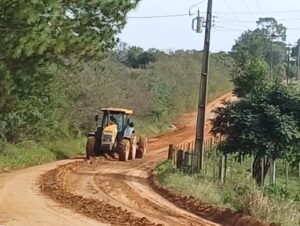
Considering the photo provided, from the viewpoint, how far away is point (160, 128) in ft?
191

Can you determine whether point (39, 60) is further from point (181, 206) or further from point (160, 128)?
point (160, 128)

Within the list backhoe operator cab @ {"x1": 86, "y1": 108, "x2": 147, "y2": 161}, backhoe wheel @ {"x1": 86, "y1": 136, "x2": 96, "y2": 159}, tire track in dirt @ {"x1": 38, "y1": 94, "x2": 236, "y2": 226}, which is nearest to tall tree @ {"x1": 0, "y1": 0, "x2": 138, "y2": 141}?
tire track in dirt @ {"x1": 38, "y1": 94, "x2": 236, "y2": 226}

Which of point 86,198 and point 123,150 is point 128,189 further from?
point 123,150

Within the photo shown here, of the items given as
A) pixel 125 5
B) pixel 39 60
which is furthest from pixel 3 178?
pixel 125 5

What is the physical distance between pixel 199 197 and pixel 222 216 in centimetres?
270

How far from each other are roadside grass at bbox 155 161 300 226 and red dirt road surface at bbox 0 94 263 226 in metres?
0.85

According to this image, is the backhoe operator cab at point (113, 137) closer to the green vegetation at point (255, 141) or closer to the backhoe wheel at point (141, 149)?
the backhoe wheel at point (141, 149)

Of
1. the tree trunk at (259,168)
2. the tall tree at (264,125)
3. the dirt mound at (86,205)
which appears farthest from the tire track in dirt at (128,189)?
the tree trunk at (259,168)

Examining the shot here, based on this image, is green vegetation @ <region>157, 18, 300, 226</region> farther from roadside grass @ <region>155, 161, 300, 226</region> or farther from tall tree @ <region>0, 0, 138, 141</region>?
tall tree @ <region>0, 0, 138, 141</region>

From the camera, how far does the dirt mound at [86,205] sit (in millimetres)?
15672

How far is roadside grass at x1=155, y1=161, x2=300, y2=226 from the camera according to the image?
1639 centimetres

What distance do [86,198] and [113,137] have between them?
1362cm

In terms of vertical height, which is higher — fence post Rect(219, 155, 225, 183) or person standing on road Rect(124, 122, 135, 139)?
person standing on road Rect(124, 122, 135, 139)

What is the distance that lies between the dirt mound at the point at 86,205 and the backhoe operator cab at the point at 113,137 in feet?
26.3
